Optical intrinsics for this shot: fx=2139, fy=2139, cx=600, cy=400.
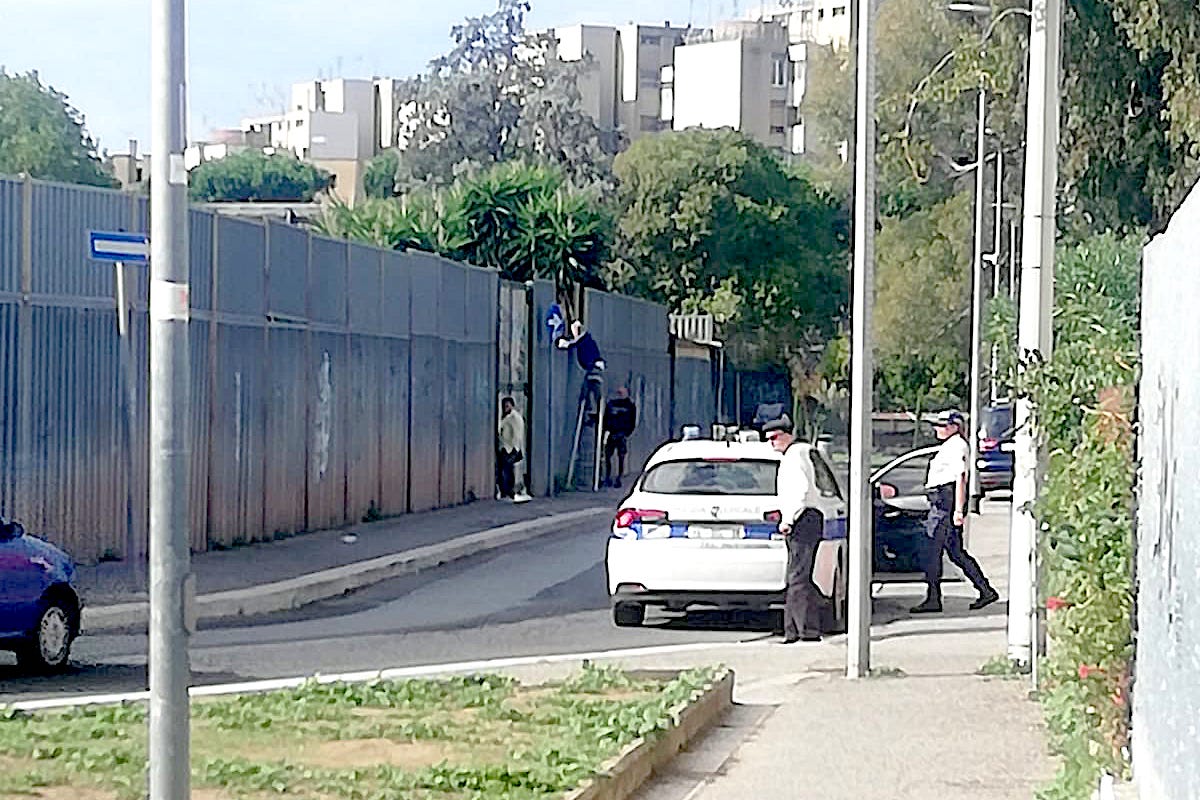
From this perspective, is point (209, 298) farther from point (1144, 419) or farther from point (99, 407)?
point (1144, 419)

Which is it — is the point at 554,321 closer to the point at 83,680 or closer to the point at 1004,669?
the point at 1004,669

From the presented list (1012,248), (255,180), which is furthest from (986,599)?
A: (255,180)

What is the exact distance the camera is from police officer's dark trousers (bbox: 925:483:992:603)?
1950 centimetres

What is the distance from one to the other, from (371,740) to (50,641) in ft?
15.1

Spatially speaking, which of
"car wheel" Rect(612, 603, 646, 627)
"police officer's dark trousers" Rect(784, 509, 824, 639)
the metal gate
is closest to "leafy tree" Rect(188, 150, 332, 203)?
the metal gate

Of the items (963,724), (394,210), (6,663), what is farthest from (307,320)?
(394,210)

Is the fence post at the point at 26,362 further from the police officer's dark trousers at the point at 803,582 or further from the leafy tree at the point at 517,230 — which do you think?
the leafy tree at the point at 517,230

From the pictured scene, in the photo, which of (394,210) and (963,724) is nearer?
(963,724)

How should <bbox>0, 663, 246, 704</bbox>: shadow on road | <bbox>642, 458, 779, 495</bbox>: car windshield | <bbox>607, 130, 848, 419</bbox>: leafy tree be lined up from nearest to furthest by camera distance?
1. <bbox>0, 663, 246, 704</bbox>: shadow on road
2. <bbox>642, 458, 779, 495</bbox>: car windshield
3. <bbox>607, 130, 848, 419</bbox>: leafy tree

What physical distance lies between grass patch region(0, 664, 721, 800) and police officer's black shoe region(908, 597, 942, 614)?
22.5ft

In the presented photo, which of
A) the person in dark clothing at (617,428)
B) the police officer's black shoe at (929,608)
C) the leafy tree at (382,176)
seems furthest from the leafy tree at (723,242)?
the police officer's black shoe at (929,608)

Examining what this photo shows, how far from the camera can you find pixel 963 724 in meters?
13.1

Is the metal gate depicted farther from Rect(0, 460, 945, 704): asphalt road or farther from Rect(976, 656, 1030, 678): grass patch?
Rect(976, 656, 1030, 678): grass patch

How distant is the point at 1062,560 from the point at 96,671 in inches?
309
